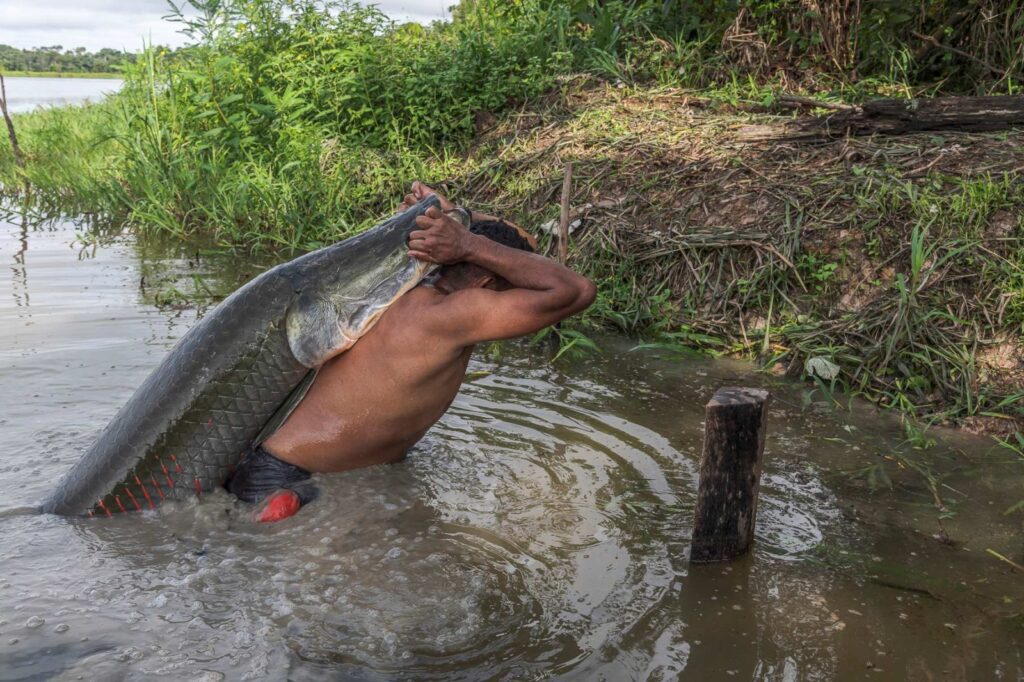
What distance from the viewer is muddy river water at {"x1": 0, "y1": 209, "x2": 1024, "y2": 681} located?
8.36ft

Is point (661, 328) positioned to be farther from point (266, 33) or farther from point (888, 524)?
point (266, 33)

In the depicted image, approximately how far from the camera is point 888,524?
3295 mm

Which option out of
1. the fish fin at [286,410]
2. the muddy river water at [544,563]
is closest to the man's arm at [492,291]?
the fish fin at [286,410]

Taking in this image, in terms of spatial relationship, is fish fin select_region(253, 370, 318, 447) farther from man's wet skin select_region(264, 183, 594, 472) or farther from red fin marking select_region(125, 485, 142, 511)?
red fin marking select_region(125, 485, 142, 511)

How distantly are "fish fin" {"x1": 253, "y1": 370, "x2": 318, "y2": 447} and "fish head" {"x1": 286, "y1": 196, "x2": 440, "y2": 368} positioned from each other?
0.37 feet

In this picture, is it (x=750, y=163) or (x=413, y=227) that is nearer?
(x=413, y=227)

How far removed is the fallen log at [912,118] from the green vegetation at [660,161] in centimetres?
15

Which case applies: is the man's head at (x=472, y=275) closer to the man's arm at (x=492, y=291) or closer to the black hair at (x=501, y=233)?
the black hair at (x=501, y=233)

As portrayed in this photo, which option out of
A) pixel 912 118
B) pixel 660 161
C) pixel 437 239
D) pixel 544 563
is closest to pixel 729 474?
pixel 544 563

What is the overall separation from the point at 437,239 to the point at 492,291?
0.25 metres

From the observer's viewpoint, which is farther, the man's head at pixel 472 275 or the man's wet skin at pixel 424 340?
the man's head at pixel 472 275

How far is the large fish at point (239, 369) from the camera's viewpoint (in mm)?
3174

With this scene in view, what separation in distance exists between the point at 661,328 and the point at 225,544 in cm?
294

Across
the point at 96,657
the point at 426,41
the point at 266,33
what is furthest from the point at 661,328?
the point at 266,33
